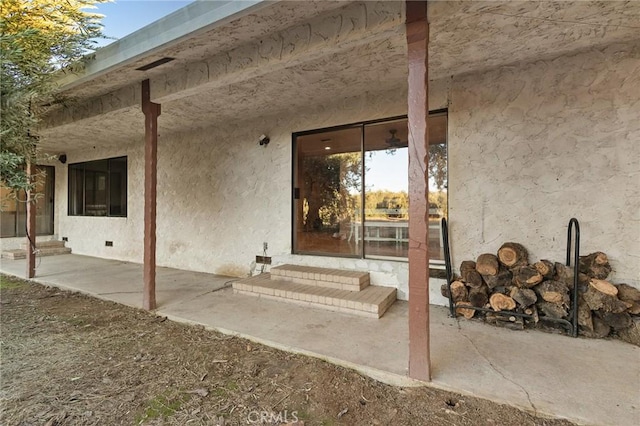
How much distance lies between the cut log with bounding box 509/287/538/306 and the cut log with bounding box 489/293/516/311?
0.16 feet

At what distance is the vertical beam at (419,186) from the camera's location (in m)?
1.99

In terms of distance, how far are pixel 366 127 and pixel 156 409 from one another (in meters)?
3.75

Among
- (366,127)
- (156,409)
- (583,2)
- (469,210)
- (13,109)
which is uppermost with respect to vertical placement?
(583,2)

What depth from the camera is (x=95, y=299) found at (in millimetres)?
4047

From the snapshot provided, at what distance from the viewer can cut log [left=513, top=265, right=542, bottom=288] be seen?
2.82 metres

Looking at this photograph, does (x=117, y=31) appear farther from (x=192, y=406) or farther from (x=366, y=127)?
(x=192, y=406)

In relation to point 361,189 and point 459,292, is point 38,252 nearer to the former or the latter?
point 361,189

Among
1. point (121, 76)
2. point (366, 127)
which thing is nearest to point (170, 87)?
point (121, 76)

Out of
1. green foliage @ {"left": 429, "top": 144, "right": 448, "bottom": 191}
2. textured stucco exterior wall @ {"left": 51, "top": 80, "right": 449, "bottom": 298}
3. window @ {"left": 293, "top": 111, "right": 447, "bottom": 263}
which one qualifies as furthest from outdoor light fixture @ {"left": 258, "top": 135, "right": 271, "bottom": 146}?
green foliage @ {"left": 429, "top": 144, "right": 448, "bottom": 191}

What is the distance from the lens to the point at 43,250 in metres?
7.42

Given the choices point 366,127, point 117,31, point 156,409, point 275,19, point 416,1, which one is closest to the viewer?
point 156,409

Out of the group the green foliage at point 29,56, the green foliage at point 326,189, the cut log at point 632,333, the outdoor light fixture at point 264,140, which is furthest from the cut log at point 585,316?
the green foliage at point 29,56

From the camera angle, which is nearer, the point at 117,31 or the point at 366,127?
the point at 117,31

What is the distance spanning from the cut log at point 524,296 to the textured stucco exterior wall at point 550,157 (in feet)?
1.50
